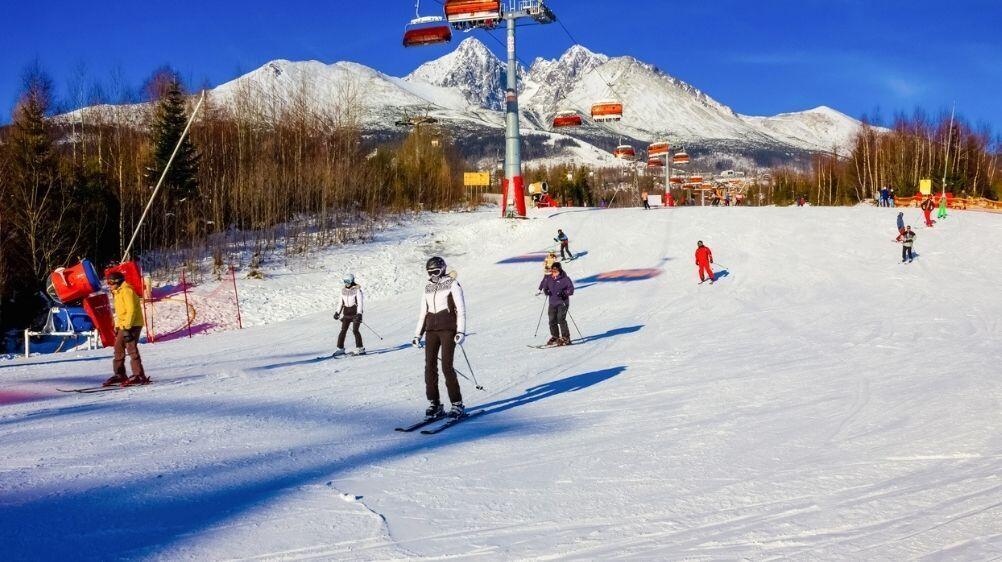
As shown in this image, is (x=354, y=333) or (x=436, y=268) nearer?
(x=436, y=268)

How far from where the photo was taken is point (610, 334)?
16594 millimetres

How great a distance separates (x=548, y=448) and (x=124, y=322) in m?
7.26

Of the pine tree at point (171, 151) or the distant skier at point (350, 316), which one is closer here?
the distant skier at point (350, 316)

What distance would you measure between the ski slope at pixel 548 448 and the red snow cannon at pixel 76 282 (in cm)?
171

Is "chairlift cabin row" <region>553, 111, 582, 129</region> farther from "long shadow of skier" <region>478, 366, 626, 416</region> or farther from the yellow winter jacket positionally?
the yellow winter jacket

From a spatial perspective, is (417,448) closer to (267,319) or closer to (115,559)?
(115,559)

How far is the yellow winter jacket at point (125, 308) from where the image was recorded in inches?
432

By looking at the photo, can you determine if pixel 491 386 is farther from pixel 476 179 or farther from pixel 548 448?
pixel 476 179

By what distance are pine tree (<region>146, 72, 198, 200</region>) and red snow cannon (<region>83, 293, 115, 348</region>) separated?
20749 millimetres

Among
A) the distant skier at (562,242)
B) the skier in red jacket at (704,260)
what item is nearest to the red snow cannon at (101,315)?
the distant skier at (562,242)

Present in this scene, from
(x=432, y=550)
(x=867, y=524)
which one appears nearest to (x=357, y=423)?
(x=432, y=550)

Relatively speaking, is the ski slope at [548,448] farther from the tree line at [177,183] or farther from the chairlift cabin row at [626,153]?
the chairlift cabin row at [626,153]

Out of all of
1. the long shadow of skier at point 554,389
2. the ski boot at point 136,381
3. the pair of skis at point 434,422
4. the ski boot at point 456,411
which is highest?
the ski boot at point 456,411

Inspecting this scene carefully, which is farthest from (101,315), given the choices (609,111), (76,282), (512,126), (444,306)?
(609,111)
